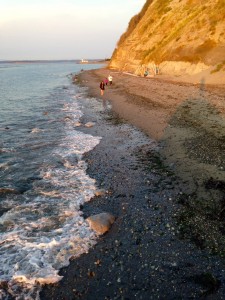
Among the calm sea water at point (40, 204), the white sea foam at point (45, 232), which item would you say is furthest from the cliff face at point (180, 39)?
the white sea foam at point (45, 232)

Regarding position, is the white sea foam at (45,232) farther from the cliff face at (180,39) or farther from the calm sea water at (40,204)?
the cliff face at (180,39)

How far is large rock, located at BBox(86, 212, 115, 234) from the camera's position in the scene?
29.6 ft

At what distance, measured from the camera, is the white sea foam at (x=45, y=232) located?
728 centimetres

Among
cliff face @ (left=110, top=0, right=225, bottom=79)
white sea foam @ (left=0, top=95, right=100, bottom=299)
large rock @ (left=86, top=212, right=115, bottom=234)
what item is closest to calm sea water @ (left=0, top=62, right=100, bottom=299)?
white sea foam @ (left=0, top=95, right=100, bottom=299)

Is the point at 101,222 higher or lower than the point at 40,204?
higher

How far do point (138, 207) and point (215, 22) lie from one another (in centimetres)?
4578

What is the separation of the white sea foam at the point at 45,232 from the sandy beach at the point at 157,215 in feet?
1.47

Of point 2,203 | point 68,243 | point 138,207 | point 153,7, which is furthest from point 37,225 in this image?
point 153,7

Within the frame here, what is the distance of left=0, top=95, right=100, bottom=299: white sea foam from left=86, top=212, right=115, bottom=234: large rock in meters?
0.22

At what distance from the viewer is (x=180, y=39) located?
5209cm

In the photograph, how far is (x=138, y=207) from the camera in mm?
10234

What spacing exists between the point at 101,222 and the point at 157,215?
2055 millimetres

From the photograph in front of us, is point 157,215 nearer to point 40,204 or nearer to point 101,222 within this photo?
point 101,222

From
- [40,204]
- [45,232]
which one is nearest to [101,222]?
[45,232]
